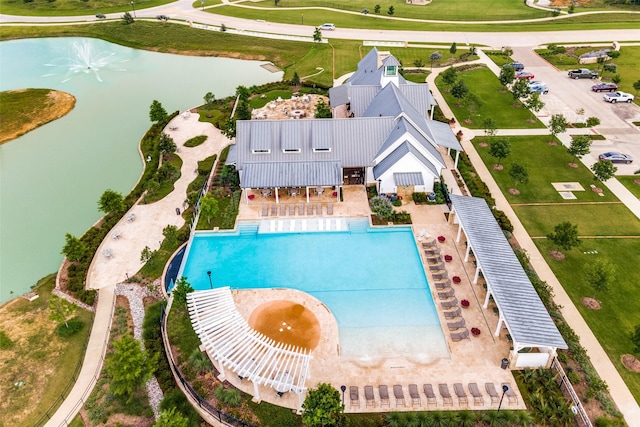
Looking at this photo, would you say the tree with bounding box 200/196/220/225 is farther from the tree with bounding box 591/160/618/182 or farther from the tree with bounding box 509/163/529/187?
the tree with bounding box 591/160/618/182

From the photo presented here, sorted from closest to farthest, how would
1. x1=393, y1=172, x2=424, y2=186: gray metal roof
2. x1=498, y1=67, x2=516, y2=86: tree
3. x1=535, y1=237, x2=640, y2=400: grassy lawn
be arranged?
1. x1=535, y1=237, x2=640, y2=400: grassy lawn
2. x1=393, y1=172, x2=424, y2=186: gray metal roof
3. x1=498, y1=67, x2=516, y2=86: tree

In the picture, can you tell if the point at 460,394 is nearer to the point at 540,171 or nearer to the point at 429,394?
the point at 429,394

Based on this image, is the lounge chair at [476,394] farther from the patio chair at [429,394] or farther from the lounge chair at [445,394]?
the patio chair at [429,394]

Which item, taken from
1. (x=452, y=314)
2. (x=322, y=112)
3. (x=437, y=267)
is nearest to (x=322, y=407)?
(x=452, y=314)

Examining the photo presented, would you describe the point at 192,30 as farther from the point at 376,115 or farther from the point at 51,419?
the point at 51,419

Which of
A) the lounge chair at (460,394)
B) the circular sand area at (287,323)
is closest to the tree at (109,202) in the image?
the circular sand area at (287,323)

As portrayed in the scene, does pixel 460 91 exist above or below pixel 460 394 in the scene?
above

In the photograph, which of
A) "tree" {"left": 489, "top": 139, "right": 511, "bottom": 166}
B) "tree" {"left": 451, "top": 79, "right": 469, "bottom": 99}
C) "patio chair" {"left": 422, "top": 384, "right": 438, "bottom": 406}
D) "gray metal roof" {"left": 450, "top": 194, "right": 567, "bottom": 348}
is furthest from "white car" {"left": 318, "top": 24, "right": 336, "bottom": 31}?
"patio chair" {"left": 422, "top": 384, "right": 438, "bottom": 406}
